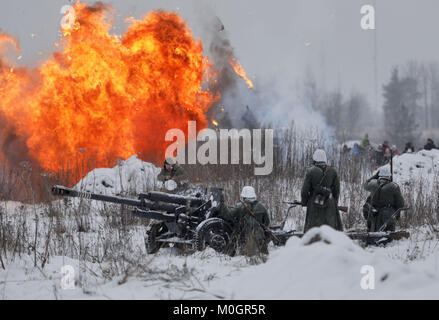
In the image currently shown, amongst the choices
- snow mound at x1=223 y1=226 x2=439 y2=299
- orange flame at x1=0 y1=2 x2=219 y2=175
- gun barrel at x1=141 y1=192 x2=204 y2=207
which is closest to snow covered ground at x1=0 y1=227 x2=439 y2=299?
snow mound at x1=223 y1=226 x2=439 y2=299

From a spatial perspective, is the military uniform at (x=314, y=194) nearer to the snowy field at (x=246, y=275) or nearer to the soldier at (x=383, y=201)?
the snowy field at (x=246, y=275)

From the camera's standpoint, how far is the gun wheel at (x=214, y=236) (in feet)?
23.7

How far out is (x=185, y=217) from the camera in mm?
7664

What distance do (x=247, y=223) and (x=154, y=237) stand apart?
1.64 metres

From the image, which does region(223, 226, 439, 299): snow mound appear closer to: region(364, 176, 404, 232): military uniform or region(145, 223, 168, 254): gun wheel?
region(145, 223, 168, 254): gun wheel

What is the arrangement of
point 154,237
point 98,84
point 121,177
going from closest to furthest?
1. point 154,237
2. point 121,177
3. point 98,84

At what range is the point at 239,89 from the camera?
26.4 metres

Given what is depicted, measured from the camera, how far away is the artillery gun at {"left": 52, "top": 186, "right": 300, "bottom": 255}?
7.35 metres

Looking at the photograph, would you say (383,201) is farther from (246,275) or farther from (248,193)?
(246,275)

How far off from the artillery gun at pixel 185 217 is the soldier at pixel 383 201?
187cm

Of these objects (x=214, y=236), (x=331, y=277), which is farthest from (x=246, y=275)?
(x=214, y=236)

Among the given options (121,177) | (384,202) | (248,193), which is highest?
(121,177)
